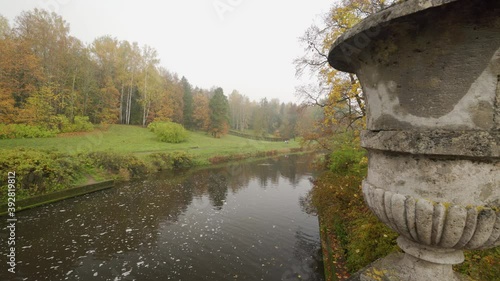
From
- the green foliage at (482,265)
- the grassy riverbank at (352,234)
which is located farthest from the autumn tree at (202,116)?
the green foliage at (482,265)

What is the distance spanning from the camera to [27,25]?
25344 mm

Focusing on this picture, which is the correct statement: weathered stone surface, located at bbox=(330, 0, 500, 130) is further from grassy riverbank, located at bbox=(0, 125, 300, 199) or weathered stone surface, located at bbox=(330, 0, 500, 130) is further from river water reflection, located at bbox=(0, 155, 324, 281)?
grassy riverbank, located at bbox=(0, 125, 300, 199)

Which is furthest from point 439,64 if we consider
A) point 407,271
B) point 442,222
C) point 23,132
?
point 23,132

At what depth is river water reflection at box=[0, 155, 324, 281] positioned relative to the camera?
7223 mm

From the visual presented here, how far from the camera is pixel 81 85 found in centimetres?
3225

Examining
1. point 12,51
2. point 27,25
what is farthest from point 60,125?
point 27,25

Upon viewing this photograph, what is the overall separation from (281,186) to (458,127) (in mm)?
17018

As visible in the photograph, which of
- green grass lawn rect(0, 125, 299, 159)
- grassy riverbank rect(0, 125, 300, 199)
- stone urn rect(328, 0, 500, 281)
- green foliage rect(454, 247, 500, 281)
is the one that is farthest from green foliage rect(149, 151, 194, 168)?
stone urn rect(328, 0, 500, 281)

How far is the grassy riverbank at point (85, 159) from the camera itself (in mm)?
12526

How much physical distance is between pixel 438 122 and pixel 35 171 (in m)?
16.7

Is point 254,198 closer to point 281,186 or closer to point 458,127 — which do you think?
point 281,186

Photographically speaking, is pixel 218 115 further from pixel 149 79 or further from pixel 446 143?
pixel 446 143

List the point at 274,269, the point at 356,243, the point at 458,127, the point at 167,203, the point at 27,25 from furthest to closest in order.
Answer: the point at 27,25 → the point at 167,203 → the point at 274,269 → the point at 356,243 → the point at 458,127

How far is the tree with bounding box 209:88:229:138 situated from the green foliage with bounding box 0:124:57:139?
26.8 meters
